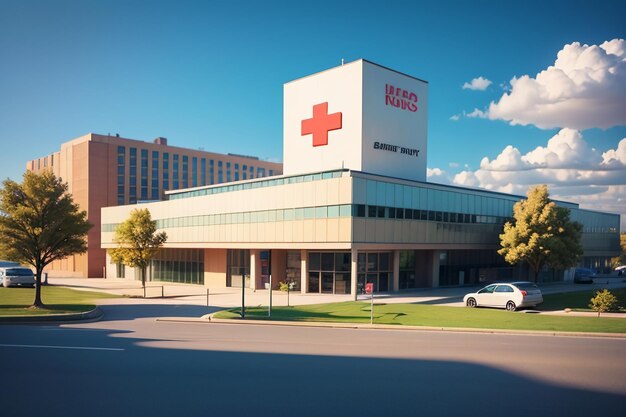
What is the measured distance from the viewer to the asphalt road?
855 cm

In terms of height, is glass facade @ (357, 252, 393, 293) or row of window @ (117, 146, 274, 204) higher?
row of window @ (117, 146, 274, 204)

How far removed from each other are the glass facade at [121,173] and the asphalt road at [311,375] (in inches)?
2503

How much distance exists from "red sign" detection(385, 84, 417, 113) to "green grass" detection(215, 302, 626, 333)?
20.5m

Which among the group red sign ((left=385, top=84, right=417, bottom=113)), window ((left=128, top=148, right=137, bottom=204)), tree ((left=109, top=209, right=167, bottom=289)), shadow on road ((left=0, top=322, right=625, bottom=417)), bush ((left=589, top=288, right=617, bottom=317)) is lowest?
bush ((left=589, top=288, right=617, bottom=317))

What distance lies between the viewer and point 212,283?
48375mm

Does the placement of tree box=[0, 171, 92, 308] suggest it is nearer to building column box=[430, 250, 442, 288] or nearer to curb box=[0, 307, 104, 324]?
curb box=[0, 307, 104, 324]

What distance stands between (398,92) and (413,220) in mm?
12046

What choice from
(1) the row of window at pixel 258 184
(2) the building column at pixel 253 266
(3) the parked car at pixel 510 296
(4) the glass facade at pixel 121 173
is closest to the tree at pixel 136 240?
(1) the row of window at pixel 258 184

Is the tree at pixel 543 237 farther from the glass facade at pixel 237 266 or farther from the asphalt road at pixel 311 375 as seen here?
the glass facade at pixel 237 266

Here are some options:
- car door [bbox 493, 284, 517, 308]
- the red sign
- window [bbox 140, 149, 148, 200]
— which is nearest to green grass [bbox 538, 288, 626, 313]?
car door [bbox 493, 284, 517, 308]

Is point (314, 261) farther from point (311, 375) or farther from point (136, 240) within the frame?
point (311, 375)

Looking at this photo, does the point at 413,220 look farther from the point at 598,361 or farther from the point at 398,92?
the point at 598,361

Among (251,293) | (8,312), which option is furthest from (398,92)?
(8,312)

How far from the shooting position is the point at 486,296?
83.7 ft
